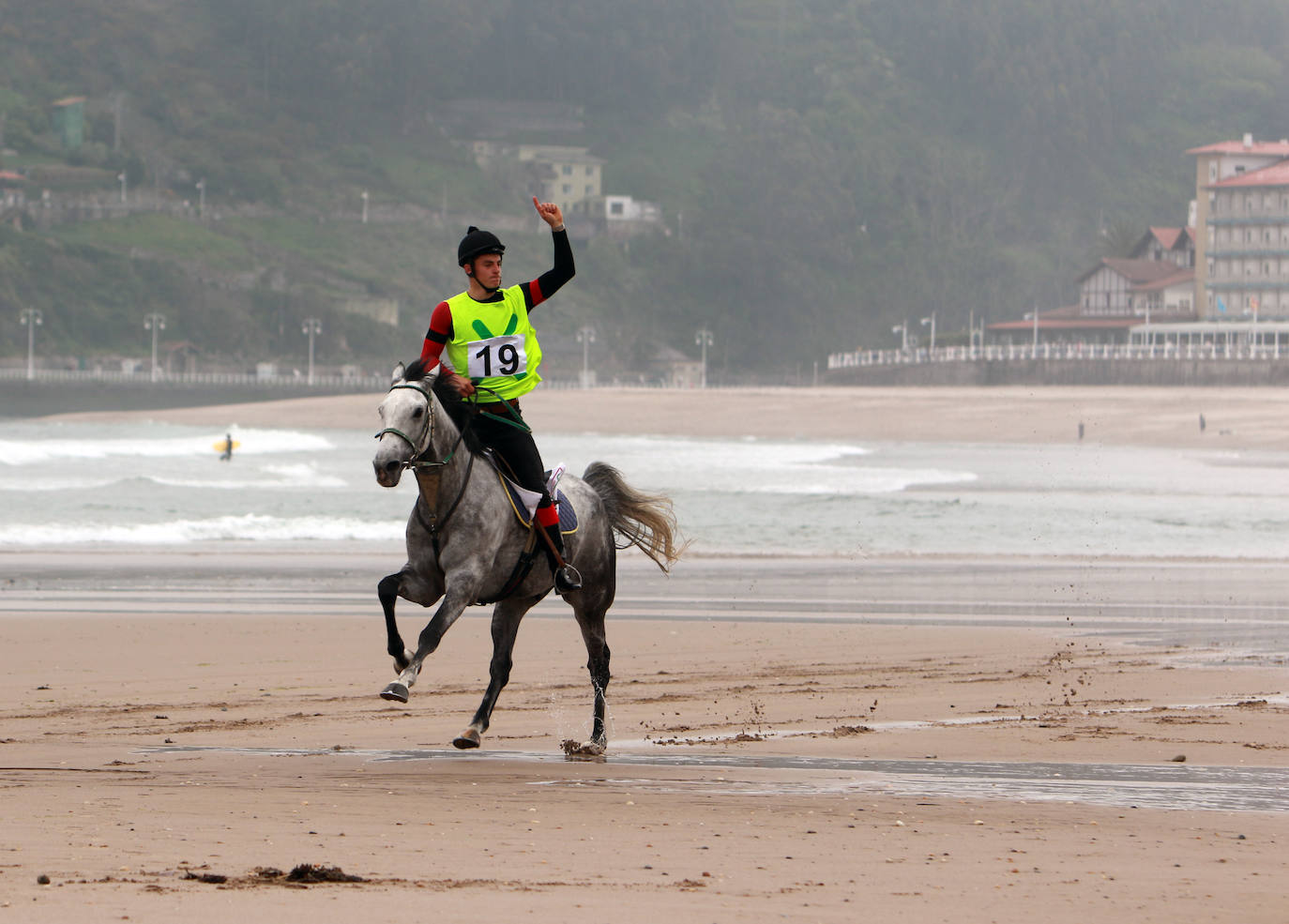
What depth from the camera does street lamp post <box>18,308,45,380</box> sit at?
131500 millimetres

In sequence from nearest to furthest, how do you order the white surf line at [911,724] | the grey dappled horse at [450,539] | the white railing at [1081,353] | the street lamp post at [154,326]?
1. the grey dappled horse at [450,539]
2. the white surf line at [911,724]
3. the white railing at [1081,353]
4. the street lamp post at [154,326]

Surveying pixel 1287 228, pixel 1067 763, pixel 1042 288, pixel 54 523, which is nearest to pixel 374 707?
pixel 1067 763

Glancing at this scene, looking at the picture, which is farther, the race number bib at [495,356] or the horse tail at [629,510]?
the horse tail at [629,510]

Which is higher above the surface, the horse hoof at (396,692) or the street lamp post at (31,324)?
the street lamp post at (31,324)

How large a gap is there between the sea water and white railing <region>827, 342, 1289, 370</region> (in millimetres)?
34112

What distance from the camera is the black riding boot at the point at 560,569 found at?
8.62m

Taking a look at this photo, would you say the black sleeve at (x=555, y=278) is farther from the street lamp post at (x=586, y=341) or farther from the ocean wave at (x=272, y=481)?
the street lamp post at (x=586, y=341)

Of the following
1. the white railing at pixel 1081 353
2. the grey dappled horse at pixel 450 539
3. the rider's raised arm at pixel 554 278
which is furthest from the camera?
the white railing at pixel 1081 353

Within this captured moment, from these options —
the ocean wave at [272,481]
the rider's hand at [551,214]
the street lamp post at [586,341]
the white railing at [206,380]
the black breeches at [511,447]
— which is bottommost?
the ocean wave at [272,481]

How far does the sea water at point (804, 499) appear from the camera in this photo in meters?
24.1

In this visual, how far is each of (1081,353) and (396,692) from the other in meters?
94.4

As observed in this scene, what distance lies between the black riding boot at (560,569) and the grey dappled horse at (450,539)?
0.26 feet

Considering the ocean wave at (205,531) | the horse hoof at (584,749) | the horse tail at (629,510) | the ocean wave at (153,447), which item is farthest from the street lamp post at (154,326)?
the horse hoof at (584,749)

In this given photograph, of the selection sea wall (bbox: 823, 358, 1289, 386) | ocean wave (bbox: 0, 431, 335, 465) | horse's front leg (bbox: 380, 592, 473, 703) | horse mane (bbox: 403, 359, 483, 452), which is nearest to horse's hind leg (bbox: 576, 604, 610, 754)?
horse's front leg (bbox: 380, 592, 473, 703)
